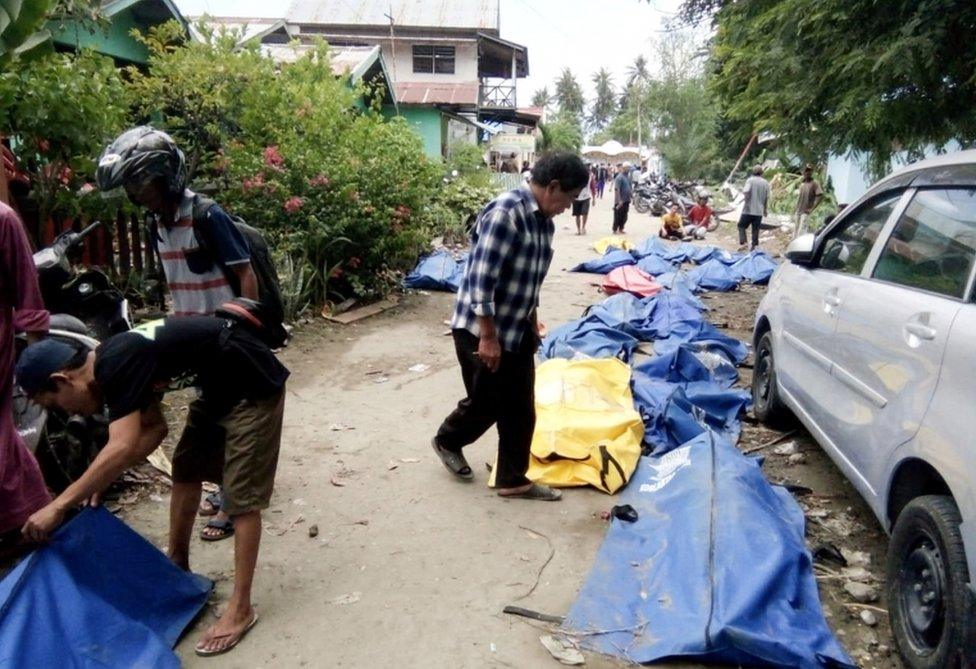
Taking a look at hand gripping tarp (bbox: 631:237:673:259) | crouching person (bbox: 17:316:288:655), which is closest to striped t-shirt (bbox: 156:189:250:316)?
crouching person (bbox: 17:316:288:655)

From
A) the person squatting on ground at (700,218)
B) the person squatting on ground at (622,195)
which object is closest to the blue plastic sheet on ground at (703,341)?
the person squatting on ground at (622,195)

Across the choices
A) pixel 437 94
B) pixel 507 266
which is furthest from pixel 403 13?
pixel 507 266

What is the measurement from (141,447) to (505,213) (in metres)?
1.92

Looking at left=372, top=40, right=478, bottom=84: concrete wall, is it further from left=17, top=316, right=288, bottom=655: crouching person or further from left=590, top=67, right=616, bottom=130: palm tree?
left=590, top=67, right=616, bottom=130: palm tree

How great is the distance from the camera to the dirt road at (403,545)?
2.81 m

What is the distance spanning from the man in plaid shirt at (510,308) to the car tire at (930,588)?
5.71 feet

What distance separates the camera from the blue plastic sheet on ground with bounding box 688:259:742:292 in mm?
10773

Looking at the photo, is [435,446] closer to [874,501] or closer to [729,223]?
[874,501]

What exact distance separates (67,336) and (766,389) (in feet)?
14.0

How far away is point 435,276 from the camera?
31.9 ft

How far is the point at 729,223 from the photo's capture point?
2077cm

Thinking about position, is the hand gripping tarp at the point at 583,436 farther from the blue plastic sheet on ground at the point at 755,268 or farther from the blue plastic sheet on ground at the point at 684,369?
the blue plastic sheet on ground at the point at 755,268

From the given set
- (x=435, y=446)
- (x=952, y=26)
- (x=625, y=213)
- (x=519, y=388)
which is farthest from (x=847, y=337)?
(x=625, y=213)

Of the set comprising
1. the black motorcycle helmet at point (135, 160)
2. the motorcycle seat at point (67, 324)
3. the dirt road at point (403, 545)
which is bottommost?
the dirt road at point (403, 545)
